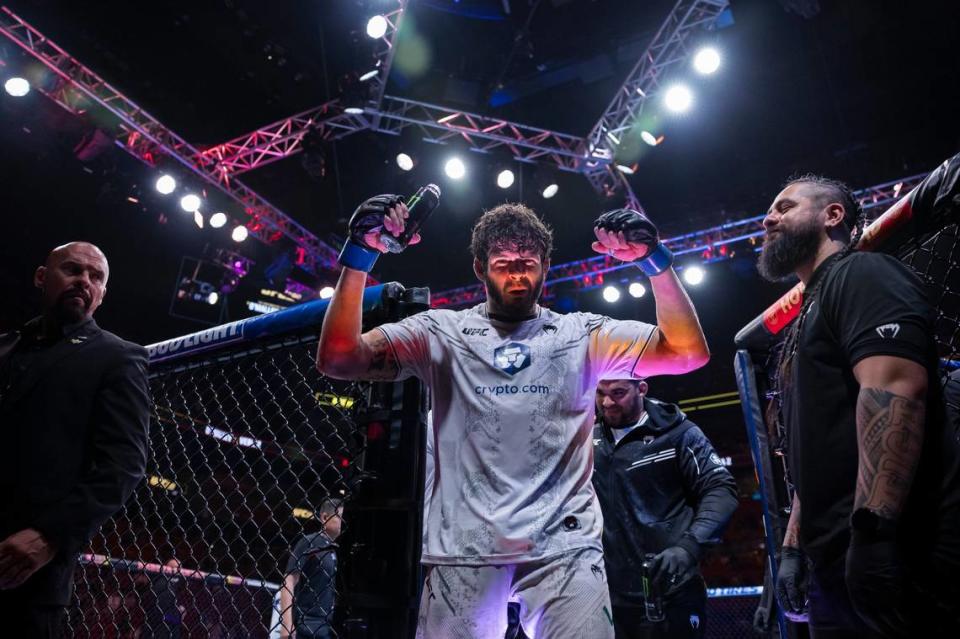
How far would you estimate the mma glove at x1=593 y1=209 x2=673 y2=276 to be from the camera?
2.00 m

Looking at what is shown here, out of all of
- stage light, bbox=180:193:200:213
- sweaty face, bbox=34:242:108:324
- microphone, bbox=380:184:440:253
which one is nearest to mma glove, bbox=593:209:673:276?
microphone, bbox=380:184:440:253

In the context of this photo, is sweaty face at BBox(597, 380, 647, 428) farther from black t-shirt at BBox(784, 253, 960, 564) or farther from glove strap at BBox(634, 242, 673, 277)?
black t-shirt at BBox(784, 253, 960, 564)

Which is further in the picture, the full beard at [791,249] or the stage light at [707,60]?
the stage light at [707,60]

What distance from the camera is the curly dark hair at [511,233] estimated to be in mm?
2209

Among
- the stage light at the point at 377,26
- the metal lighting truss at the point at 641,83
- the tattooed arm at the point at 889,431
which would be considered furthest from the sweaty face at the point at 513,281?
the stage light at the point at 377,26

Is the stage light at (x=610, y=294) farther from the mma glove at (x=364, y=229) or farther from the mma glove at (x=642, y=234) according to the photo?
the mma glove at (x=364, y=229)

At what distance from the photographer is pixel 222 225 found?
10469 mm

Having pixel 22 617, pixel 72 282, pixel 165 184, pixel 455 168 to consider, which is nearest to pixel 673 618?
pixel 22 617

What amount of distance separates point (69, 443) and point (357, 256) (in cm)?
117

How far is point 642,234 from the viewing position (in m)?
1.99

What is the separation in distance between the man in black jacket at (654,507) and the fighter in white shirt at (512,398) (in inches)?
48.0

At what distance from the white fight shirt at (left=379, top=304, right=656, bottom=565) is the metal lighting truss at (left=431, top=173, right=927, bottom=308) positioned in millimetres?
6643

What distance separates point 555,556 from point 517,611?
0.18 m

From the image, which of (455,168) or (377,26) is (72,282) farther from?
(455,168)
